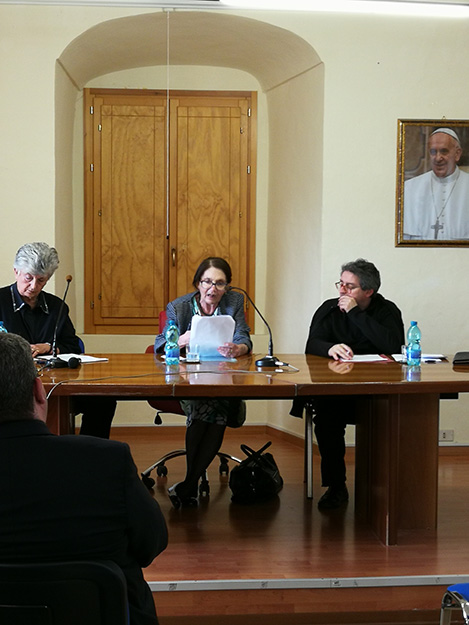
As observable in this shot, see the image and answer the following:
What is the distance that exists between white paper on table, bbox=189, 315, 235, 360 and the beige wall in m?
1.39

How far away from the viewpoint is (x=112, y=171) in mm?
5879

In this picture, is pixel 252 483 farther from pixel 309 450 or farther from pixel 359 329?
pixel 359 329

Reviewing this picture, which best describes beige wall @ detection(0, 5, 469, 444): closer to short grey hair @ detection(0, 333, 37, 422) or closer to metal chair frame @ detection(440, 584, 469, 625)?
metal chair frame @ detection(440, 584, 469, 625)

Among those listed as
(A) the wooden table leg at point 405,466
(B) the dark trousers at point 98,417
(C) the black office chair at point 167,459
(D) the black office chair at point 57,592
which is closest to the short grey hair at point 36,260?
(B) the dark trousers at point 98,417

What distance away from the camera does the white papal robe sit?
5.10 metres

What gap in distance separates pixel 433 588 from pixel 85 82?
4.30 metres

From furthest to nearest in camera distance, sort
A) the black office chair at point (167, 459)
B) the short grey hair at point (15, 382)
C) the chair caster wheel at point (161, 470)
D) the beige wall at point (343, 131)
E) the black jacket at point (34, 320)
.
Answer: the beige wall at point (343, 131)
the chair caster wheel at point (161, 470)
the black office chair at point (167, 459)
the black jacket at point (34, 320)
the short grey hair at point (15, 382)

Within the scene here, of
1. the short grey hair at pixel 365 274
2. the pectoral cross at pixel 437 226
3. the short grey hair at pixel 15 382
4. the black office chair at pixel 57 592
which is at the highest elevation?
the pectoral cross at pixel 437 226

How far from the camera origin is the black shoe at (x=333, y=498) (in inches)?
155

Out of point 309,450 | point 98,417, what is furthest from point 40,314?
point 309,450

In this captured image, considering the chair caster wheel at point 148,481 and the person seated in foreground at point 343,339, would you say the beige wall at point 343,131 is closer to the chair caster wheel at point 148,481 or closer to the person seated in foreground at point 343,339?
the person seated in foreground at point 343,339

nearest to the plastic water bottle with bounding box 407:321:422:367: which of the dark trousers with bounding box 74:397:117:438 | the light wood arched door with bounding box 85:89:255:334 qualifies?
the dark trousers with bounding box 74:397:117:438

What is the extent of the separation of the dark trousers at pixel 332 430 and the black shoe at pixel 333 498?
26 millimetres

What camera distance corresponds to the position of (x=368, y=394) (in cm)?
340
